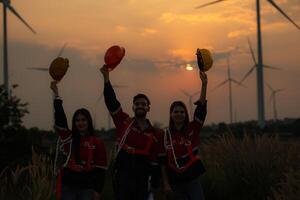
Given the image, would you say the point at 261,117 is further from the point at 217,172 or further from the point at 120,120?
the point at 120,120

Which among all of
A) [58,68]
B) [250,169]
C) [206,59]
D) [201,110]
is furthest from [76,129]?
[250,169]

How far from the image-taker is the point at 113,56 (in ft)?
25.5

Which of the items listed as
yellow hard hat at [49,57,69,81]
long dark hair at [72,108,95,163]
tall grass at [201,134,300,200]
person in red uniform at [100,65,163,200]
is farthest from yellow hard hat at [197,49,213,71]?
tall grass at [201,134,300,200]

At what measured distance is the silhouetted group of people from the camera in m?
7.32

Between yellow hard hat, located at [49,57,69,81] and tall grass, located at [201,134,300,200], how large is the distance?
4.47m

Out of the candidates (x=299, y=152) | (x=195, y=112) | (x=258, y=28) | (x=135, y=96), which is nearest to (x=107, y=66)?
(x=135, y=96)

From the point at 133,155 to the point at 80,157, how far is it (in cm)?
67

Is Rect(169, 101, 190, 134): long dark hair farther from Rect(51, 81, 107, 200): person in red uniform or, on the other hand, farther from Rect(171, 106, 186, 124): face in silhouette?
Rect(51, 81, 107, 200): person in red uniform

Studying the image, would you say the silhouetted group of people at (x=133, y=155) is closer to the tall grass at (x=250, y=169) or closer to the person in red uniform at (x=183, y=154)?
the person in red uniform at (x=183, y=154)

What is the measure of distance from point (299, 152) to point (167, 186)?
17.3 ft

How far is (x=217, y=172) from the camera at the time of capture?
11.8 metres

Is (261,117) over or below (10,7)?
below

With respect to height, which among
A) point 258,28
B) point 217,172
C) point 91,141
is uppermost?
point 258,28

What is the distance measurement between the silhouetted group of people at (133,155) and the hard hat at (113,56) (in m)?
0.40
